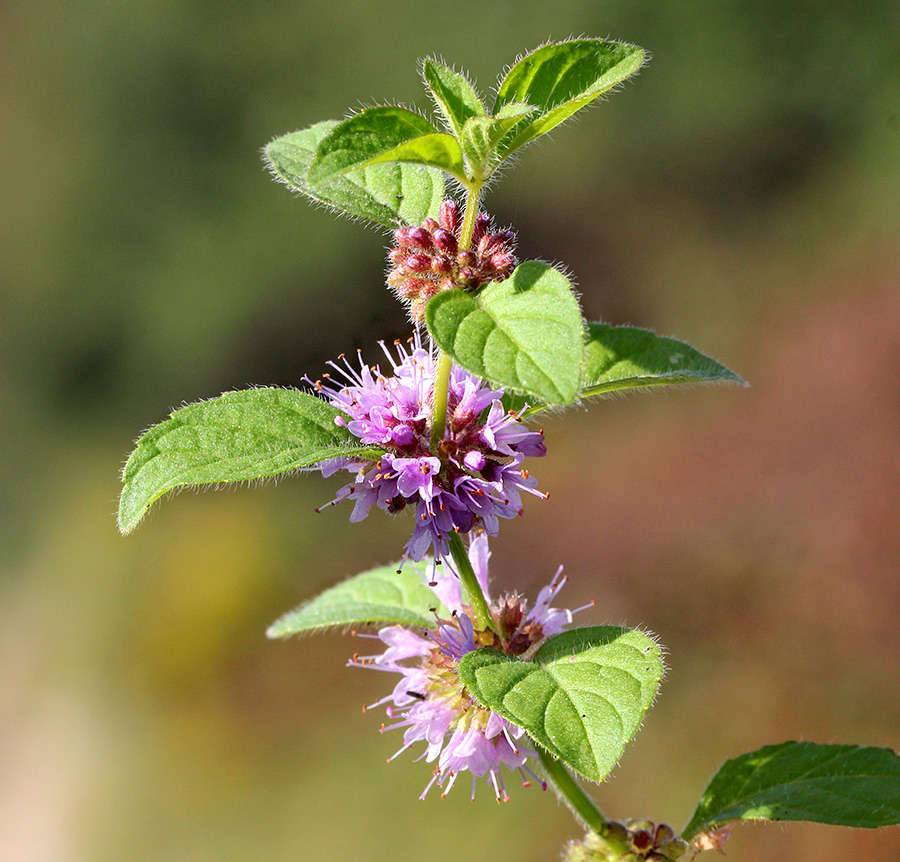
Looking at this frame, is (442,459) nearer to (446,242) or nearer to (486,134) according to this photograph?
(446,242)

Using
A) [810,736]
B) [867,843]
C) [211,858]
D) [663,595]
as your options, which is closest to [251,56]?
[663,595]

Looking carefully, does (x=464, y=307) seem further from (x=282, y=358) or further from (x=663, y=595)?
(x=282, y=358)

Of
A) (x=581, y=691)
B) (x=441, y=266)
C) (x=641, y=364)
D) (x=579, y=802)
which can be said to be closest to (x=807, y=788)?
(x=579, y=802)

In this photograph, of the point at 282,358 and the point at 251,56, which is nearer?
the point at 282,358

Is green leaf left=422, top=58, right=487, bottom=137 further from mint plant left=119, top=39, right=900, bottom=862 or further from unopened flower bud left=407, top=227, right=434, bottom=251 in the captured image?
unopened flower bud left=407, top=227, right=434, bottom=251

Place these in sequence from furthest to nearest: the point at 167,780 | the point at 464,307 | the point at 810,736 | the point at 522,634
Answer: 1. the point at 167,780
2. the point at 810,736
3. the point at 522,634
4. the point at 464,307

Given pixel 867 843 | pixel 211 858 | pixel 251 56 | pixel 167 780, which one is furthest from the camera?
pixel 251 56

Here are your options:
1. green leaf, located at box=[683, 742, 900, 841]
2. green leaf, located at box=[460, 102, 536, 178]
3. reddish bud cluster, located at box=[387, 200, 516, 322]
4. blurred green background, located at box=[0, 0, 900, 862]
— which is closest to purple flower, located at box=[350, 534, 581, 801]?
green leaf, located at box=[683, 742, 900, 841]
